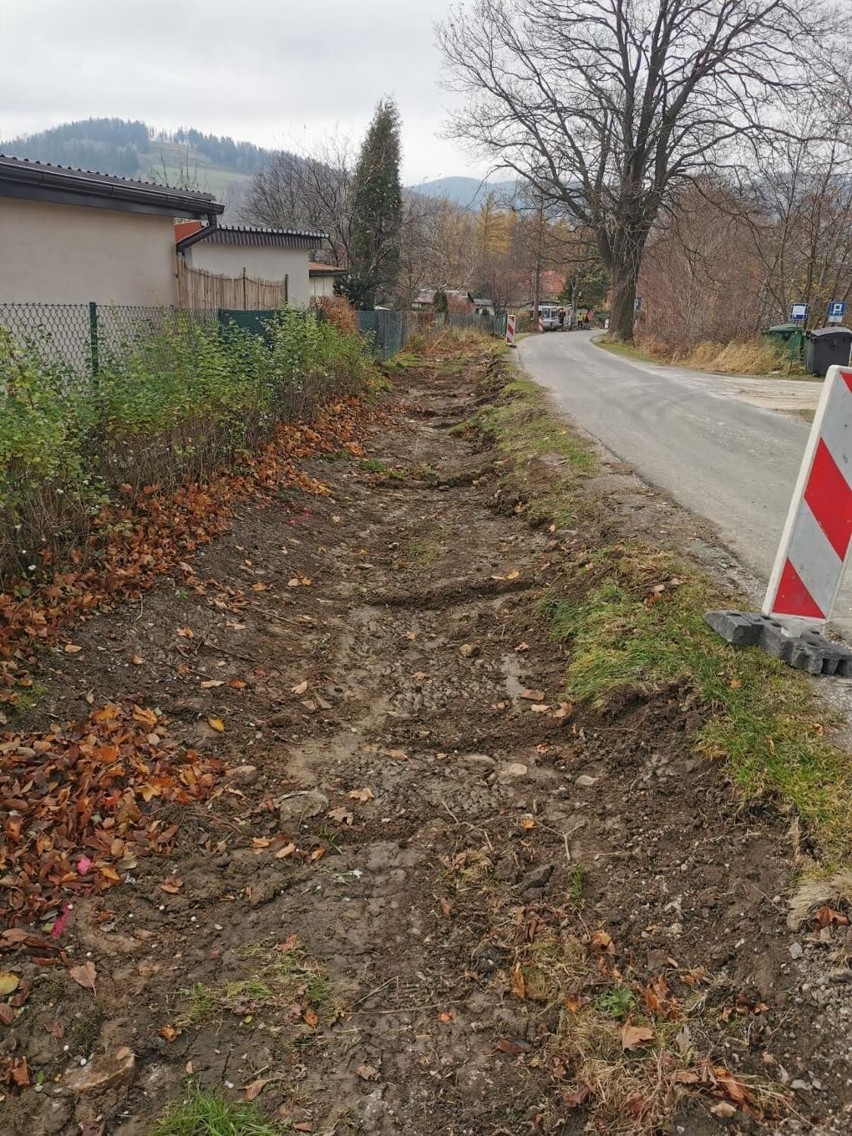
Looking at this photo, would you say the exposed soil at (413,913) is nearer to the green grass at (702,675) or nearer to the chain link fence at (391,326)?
the green grass at (702,675)

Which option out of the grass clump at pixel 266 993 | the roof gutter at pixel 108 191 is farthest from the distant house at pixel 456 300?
the grass clump at pixel 266 993

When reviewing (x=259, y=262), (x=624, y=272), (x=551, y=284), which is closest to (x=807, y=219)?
Result: (x=624, y=272)

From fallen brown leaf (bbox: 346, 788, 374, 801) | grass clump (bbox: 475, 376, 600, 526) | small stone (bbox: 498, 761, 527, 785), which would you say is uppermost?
grass clump (bbox: 475, 376, 600, 526)

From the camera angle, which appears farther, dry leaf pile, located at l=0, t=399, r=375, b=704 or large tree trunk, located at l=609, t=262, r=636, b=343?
large tree trunk, located at l=609, t=262, r=636, b=343

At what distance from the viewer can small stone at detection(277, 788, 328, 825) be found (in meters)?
3.60

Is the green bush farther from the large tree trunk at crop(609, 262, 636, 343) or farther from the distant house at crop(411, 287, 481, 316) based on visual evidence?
the distant house at crop(411, 287, 481, 316)

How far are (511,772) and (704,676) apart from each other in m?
1.07

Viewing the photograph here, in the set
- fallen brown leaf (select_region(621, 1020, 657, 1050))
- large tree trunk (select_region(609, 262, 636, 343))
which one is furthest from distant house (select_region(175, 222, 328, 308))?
large tree trunk (select_region(609, 262, 636, 343))

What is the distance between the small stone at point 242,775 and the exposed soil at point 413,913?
0.01 meters

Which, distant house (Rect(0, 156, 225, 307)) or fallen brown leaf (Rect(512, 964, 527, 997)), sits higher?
distant house (Rect(0, 156, 225, 307))

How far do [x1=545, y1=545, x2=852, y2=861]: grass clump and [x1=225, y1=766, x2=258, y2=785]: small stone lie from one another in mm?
1777

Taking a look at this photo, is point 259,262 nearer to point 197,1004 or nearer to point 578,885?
point 578,885

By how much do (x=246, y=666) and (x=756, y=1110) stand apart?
355 centimetres

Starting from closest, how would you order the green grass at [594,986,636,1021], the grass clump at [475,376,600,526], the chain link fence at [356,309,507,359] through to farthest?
the green grass at [594,986,636,1021] < the grass clump at [475,376,600,526] < the chain link fence at [356,309,507,359]
